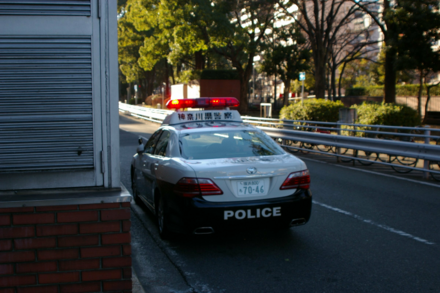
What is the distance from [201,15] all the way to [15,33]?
Answer: 29.4 m

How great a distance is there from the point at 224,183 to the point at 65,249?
2.14 meters

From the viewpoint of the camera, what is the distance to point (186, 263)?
5031 mm

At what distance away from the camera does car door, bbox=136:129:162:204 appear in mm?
6541

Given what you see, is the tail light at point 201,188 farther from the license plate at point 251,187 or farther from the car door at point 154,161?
the car door at point 154,161

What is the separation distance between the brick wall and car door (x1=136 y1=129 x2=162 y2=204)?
304 centimetres

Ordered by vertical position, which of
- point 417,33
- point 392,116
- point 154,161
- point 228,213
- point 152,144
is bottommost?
point 228,213

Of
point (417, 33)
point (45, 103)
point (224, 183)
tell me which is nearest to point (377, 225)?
point (224, 183)

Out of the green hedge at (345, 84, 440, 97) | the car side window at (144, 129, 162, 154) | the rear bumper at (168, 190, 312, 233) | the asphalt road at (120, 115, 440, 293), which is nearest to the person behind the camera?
the asphalt road at (120, 115, 440, 293)

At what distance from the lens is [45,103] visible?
10.7ft

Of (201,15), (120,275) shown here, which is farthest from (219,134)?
(201,15)

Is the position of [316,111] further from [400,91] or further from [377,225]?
[400,91]

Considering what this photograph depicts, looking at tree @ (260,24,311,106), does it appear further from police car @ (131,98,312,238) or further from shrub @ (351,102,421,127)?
police car @ (131,98,312,238)

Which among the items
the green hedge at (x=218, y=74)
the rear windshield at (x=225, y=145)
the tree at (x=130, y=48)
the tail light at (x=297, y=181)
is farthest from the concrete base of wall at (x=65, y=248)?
the tree at (x=130, y=48)

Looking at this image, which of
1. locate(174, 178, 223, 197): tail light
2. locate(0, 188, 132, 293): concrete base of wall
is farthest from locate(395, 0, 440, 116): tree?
locate(0, 188, 132, 293): concrete base of wall
